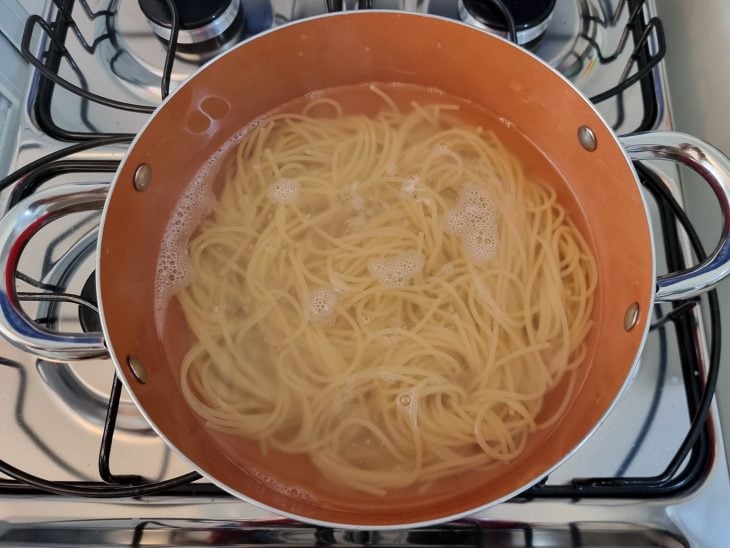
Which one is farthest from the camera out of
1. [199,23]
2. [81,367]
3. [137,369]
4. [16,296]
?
[199,23]

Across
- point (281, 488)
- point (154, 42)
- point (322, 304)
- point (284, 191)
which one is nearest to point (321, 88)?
point (284, 191)

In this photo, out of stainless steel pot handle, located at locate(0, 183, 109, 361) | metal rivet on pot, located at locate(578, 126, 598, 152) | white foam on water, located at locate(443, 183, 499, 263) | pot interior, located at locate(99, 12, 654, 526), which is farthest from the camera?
white foam on water, located at locate(443, 183, 499, 263)

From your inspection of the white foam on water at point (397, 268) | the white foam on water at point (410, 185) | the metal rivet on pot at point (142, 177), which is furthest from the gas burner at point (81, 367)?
the white foam on water at point (410, 185)

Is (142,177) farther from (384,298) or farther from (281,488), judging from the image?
(281,488)

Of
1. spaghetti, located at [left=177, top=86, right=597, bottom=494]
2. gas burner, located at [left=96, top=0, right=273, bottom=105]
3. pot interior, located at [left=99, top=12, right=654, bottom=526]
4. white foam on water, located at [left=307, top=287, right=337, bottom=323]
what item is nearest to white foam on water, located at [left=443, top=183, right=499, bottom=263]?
spaghetti, located at [left=177, top=86, right=597, bottom=494]

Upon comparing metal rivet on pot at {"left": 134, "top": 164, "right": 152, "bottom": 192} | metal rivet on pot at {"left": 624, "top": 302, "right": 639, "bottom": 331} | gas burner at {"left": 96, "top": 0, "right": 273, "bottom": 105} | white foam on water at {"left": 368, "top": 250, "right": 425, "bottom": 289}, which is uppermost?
gas burner at {"left": 96, "top": 0, "right": 273, "bottom": 105}

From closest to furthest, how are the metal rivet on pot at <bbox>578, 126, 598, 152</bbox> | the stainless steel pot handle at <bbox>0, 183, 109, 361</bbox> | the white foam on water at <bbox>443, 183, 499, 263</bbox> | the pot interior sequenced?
the stainless steel pot handle at <bbox>0, 183, 109, 361</bbox>
the pot interior
the metal rivet on pot at <bbox>578, 126, 598, 152</bbox>
the white foam on water at <bbox>443, 183, 499, 263</bbox>

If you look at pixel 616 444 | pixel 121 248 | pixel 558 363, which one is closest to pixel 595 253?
pixel 558 363

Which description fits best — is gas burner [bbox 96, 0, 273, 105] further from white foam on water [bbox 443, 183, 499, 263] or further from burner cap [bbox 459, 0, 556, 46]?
white foam on water [bbox 443, 183, 499, 263]
